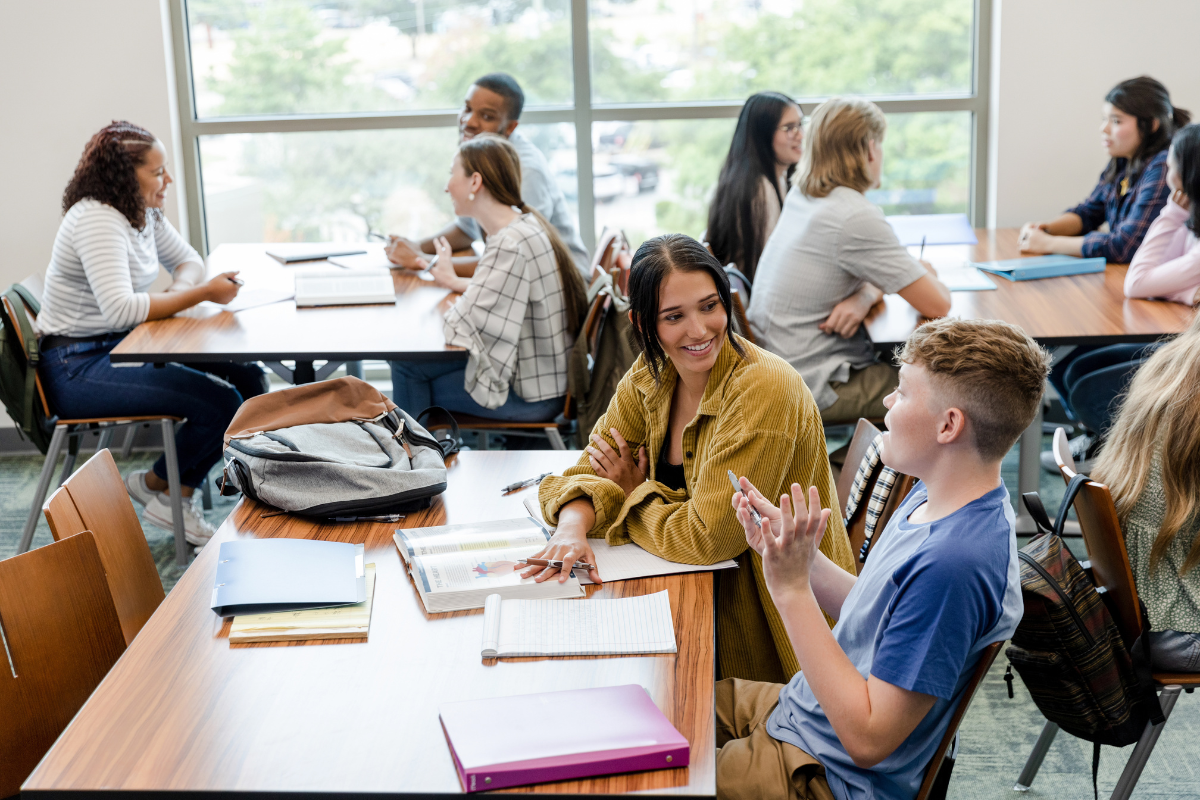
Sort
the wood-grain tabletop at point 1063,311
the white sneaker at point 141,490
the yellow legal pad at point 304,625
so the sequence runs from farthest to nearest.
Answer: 1. the white sneaker at point 141,490
2. the wood-grain tabletop at point 1063,311
3. the yellow legal pad at point 304,625

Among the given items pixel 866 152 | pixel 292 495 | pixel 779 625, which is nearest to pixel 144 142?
pixel 292 495

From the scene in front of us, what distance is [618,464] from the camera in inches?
77.9

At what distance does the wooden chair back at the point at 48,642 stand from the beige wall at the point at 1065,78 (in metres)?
3.84

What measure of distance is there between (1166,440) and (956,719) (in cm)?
73

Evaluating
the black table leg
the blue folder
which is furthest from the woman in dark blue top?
the blue folder

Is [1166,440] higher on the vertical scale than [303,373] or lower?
higher

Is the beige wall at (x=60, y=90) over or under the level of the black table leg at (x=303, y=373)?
over

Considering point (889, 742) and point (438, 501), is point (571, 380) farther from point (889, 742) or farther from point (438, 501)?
point (889, 742)

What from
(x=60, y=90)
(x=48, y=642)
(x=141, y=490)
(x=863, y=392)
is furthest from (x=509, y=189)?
(x=60, y=90)

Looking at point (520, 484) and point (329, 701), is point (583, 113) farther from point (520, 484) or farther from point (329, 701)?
point (329, 701)

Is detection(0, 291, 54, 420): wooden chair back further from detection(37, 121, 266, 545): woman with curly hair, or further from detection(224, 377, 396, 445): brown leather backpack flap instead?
detection(224, 377, 396, 445): brown leather backpack flap

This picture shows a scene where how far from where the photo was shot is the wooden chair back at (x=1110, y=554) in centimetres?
167

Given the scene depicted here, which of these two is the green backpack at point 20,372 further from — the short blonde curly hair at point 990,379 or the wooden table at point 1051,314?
the short blonde curly hair at point 990,379

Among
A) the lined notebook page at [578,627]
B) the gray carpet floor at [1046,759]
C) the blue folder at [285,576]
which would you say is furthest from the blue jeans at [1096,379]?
the blue folder at [285,576]
